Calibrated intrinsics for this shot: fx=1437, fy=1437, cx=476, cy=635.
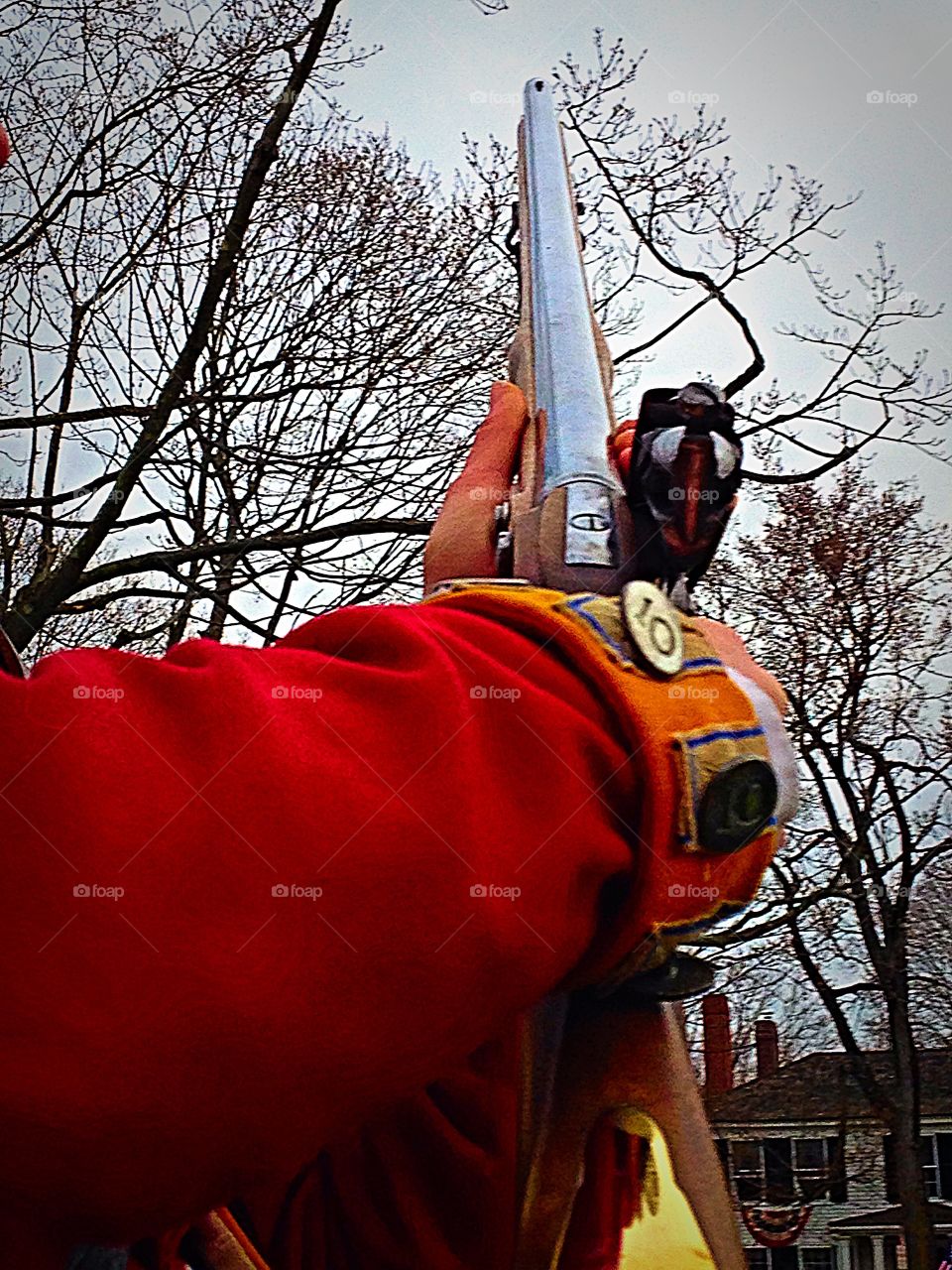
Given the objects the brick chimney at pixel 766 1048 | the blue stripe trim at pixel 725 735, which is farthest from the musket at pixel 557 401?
the brick chimney at pixel 766 1048

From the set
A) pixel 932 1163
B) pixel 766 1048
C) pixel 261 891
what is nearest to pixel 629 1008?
pixel 261 891

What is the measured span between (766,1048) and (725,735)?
11454 mm

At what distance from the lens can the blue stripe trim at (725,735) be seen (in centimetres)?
115

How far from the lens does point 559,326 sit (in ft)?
5.32

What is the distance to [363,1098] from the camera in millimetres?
1045

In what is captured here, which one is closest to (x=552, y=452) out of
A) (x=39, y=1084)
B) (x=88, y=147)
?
(x=39, y=1084)

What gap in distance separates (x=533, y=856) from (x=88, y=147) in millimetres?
5442

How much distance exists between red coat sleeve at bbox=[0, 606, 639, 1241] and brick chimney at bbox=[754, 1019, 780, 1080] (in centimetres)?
1024

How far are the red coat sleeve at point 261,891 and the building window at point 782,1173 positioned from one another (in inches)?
469

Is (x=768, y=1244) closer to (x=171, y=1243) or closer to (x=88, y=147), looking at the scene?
(x=88, y=147)

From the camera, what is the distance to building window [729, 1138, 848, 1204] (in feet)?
42.1

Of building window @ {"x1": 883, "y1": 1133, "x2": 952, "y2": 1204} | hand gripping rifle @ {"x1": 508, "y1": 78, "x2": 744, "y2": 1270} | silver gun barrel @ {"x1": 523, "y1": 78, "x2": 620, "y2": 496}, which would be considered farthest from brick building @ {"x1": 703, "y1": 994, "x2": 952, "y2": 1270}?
hand gripping rifle @ {"x1": 508, "y1": 78, "x2": 744, "y2": 1270}

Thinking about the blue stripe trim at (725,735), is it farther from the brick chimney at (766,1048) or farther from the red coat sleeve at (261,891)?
the brick chimney at (766,1048)

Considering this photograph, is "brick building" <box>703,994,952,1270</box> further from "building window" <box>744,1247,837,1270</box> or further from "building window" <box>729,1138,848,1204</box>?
"building window" <box>744,1247,837,1270</box>
